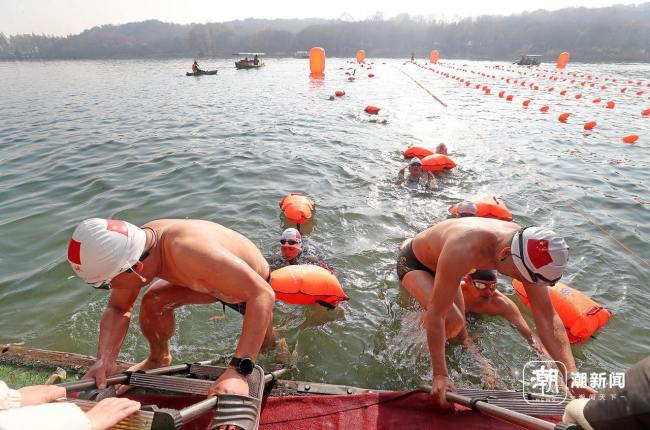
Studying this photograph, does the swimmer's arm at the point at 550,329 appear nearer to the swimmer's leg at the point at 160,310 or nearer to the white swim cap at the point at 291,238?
the swimmer's leg at the point at 160,310

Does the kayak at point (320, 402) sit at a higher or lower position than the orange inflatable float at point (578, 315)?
higher

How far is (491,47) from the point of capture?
112938mm

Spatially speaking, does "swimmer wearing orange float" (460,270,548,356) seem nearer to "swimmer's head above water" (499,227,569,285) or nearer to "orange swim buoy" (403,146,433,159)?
"swimmer's head above water" (499,227,569,285)

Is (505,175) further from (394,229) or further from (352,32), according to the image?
(352,32)

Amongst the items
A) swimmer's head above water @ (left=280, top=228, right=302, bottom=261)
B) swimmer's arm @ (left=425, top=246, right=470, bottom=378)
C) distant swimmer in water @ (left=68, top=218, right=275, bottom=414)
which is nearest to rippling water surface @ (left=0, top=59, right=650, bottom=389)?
swimmer's head above water @ (left=280, top=228, right=302, bottom=261)

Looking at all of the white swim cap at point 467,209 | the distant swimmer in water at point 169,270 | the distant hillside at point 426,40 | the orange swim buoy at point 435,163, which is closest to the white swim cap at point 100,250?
the distant swimmer in water at point 169,270

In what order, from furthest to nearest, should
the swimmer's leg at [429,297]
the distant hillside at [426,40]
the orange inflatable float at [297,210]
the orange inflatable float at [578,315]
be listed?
the distant hillside at [426,40], the orange inflatable float at [297,210], the orange inflatable float at [578,315], the swimmer's leg at [429,297]

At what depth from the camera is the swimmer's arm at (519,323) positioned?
469cm

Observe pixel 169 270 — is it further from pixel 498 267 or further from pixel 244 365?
pixel 498 267

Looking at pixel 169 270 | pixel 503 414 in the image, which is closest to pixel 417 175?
pixel 503 414

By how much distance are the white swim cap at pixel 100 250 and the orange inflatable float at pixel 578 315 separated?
496cm

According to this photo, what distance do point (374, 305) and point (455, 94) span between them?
84.8ft

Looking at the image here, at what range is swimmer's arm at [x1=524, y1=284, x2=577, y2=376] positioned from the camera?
3.48 metres

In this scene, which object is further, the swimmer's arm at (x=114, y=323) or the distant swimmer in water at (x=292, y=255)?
the distant swimmer in water at (x=292, y=255)
